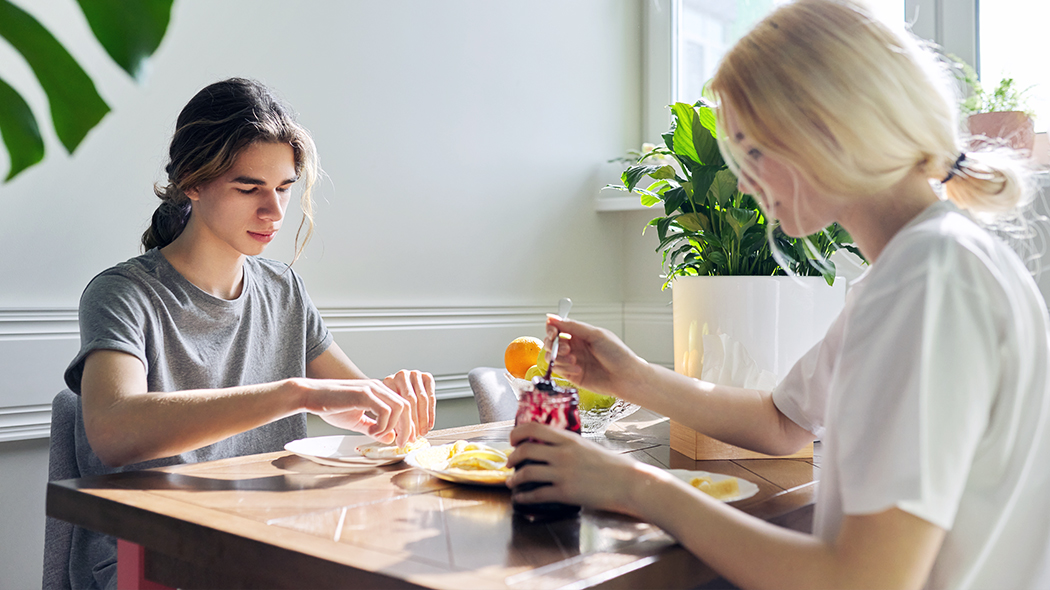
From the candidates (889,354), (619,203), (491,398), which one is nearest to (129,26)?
(889,354)

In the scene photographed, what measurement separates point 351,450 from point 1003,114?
1.89m

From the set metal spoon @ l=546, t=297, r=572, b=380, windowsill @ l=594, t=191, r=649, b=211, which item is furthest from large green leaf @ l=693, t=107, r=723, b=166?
windowsill @ l=594, t=191, r=649, b=211

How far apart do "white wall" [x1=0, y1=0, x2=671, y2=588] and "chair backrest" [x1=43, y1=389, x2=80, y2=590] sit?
46 cm

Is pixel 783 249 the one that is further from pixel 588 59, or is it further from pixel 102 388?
pixel 588 59

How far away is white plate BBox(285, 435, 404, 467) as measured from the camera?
43.9 inches

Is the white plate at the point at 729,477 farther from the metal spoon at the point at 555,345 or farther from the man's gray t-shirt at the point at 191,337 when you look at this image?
the man's gray t-shirt at the point at 191,337

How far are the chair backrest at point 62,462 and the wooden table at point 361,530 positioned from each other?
1.29 ft

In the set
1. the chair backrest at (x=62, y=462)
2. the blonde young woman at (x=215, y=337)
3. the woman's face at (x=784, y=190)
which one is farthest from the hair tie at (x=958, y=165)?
the chair backrest at (x=62, y=462)

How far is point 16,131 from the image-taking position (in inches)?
19.7

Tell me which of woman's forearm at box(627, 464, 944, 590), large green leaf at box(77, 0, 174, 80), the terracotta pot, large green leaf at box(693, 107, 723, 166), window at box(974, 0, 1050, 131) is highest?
window at box(974, 0, 1050, 131)

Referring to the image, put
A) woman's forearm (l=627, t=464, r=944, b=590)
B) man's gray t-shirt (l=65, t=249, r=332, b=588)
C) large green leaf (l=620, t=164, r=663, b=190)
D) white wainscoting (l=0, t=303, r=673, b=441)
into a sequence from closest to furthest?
woman's forearm (l=627, t=464, r=944, b=590) < man's gray t-shirt (l=65, t=249, r=332, b=588) < large green leaf (l=620, t=164, r=663, b=190) < white wainscoting (l=0, t=303, r=673, b=441)

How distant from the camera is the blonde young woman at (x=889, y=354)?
2.16 feet

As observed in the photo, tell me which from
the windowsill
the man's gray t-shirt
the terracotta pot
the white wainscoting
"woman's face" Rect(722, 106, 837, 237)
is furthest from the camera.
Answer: the windowsill

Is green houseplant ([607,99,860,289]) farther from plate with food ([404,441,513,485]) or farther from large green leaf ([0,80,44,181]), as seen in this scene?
large green leaf ([0,80,44,181])
